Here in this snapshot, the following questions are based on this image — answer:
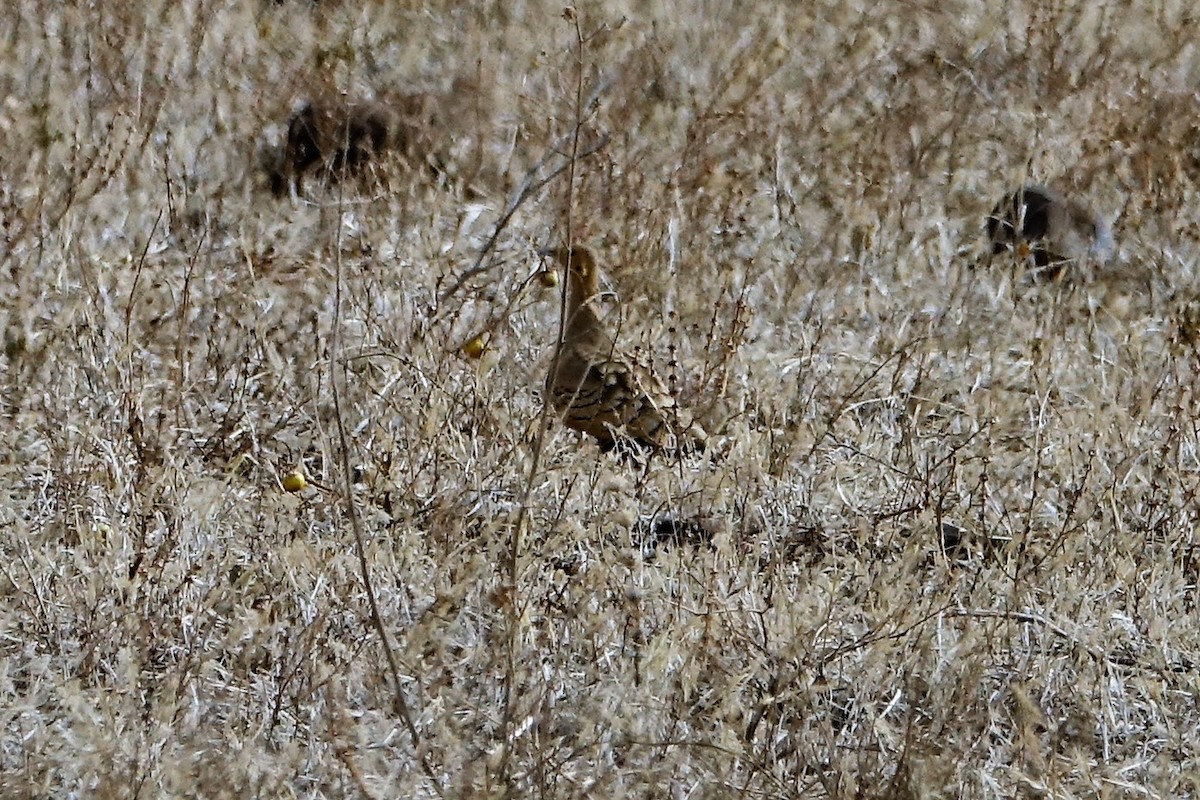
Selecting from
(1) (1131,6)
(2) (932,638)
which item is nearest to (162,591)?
(2) (932,638)

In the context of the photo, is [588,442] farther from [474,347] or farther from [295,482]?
[295,482]

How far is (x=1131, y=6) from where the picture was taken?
328 inches

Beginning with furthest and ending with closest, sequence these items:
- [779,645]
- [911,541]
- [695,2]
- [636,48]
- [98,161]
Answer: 1. [695,2]
2. [636,48]
3. [98,161]
4. [911,541]
5. [779,645]

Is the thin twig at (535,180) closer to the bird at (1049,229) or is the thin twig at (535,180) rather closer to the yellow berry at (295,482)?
the yellow berry at (295,482)

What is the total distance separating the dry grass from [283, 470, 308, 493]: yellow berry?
8 cm

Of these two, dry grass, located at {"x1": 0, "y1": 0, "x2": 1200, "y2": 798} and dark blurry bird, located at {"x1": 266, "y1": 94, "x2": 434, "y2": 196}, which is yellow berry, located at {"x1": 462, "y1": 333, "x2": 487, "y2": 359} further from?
dark blurry bird, located at {"x1": 266, "y1": 94, "x2": 434, "y2": 196}

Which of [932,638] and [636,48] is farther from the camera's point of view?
[636,48]

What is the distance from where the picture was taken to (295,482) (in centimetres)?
419

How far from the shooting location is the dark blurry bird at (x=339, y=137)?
255 inches

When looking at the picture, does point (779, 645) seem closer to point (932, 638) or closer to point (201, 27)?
point (932, 638)

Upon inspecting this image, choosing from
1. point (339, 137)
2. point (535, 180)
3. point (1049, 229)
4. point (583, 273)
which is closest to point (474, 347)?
point (583, 273)

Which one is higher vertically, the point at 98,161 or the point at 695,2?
the point at 695,2

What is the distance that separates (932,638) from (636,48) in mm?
4473

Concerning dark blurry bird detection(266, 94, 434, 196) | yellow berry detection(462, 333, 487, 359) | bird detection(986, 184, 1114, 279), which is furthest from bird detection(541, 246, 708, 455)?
bird detection(986, 184, 1114, 279)
